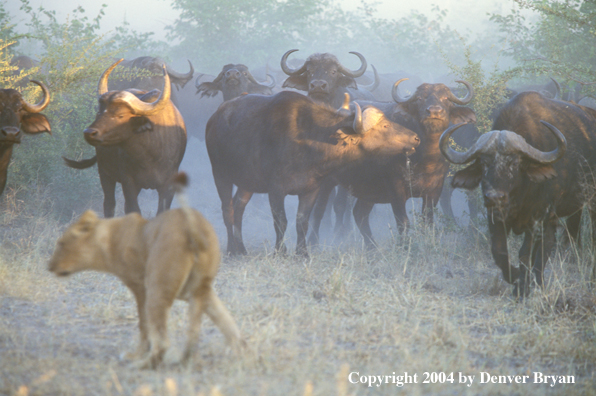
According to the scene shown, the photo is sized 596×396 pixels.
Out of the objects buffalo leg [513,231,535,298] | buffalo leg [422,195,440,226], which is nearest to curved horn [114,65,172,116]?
buffalo leg [422,195,440,226]

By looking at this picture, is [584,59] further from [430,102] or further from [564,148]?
[564,148]

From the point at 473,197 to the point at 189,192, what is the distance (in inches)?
252

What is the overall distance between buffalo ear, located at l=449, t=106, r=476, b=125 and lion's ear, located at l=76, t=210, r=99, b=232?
570cm

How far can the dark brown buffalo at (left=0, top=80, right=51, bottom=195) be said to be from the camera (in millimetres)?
5293

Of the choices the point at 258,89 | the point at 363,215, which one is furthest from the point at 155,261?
Answer: the point at 258,89

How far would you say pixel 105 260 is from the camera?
3.04 metres

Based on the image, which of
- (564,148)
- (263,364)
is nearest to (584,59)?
(564,148)

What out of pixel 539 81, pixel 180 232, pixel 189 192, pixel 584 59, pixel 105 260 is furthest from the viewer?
pixel 539 81

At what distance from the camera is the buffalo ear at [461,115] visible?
7438mm

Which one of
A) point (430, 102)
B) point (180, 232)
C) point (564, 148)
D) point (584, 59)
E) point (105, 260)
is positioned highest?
point (584, 59)

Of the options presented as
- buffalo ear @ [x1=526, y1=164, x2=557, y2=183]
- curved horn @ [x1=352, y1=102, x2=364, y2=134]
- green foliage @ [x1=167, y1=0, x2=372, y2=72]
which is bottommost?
buffalo ear @ [x1=526, y1=164, x2=557, y2=183]

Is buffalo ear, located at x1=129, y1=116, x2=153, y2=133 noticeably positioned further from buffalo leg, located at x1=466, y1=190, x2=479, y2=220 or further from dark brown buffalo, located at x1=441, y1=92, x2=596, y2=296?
buffalo leg, located at x1=466, y1=190, x2=479, y2=220

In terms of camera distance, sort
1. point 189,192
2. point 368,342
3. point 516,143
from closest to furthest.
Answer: point 368,342 < point 516,143 < point 189,192

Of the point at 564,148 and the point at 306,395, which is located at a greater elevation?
the point at 564,148
